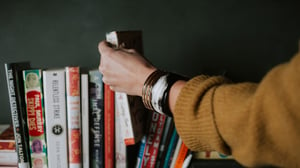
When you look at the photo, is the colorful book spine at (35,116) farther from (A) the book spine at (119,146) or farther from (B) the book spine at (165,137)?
(B) the book spine at (165,137)

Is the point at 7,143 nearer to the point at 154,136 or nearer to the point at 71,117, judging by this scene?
the point at 71,117

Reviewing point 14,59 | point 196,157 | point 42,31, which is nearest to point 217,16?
point 196,157

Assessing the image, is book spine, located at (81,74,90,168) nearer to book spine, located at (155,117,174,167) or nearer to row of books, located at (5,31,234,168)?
row of books, located at (5,31,234,168)

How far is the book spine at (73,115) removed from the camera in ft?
2.67

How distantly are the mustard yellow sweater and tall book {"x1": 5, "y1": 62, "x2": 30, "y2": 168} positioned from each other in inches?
17.8

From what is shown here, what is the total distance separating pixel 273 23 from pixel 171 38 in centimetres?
31

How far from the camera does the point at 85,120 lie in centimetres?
84

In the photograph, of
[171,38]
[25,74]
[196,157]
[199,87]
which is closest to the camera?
[199,87]

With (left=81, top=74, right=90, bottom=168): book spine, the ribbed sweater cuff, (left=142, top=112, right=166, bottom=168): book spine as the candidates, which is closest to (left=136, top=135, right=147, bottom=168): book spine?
(left=142, top=112, right=166, bottom=168): book spine

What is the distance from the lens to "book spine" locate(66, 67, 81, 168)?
2.67 ft

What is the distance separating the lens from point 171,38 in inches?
40.8

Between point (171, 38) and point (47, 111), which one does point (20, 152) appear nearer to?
point (47, 111)

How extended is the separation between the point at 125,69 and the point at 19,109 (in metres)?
0.33

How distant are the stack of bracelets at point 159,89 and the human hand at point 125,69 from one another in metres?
0.02
